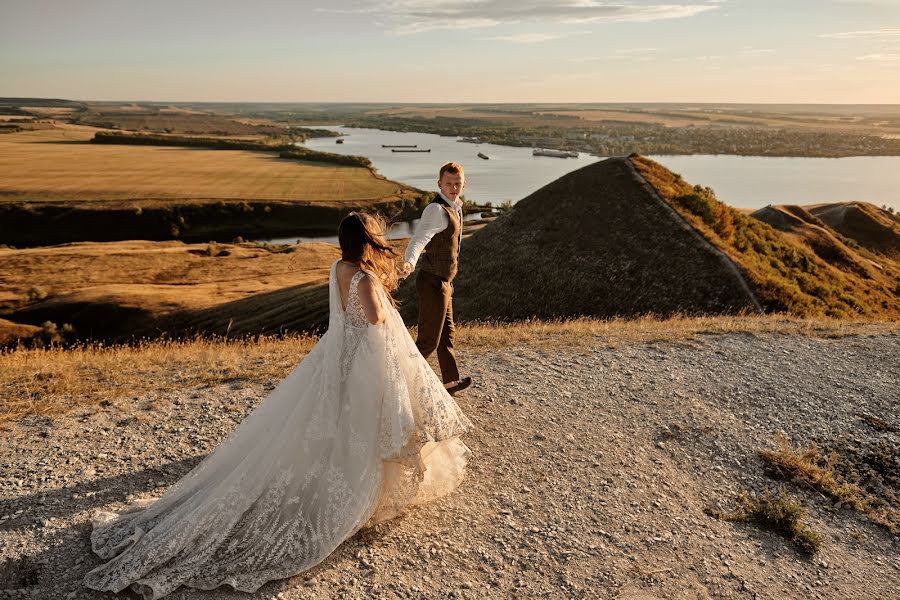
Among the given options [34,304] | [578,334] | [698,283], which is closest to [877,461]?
[578,334]

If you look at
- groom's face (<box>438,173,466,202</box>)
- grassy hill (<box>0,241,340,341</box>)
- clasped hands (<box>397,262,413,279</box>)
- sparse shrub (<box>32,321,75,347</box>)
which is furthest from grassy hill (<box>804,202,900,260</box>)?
sparse shrub (<box>32,321,75,347</box>)

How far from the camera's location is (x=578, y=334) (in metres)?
12.9

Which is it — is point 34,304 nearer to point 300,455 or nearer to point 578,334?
point 578,334

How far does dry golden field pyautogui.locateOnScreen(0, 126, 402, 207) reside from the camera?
272ft

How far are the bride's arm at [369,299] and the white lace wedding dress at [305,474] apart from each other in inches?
2.9

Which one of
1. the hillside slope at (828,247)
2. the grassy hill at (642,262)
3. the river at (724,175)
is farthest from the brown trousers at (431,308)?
the river at (724,175)

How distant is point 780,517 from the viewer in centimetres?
632

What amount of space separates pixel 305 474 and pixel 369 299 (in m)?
1.71

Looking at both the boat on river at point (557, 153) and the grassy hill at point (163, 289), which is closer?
the grassy hill at point (163, 289)

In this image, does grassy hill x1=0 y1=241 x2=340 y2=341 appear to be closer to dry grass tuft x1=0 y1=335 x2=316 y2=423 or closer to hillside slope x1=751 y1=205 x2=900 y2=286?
→ dry grass tuft x1=0 y1=335 x2=316 y2=423

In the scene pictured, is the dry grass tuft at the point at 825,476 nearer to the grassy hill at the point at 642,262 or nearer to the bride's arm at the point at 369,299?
the bride's arm at the point at 369,299

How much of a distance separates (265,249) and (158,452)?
176 feet

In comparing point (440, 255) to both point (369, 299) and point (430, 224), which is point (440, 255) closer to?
point (430, 224)

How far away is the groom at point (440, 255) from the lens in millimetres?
7074
